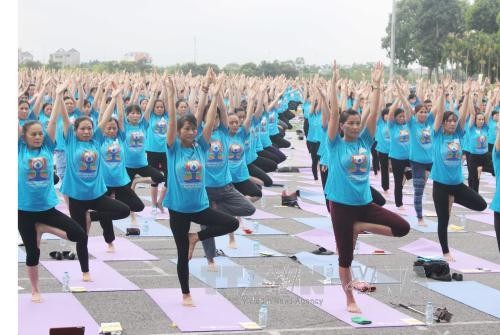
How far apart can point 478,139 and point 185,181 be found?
8.97 metres

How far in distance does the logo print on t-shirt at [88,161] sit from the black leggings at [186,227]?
1381 millimetres

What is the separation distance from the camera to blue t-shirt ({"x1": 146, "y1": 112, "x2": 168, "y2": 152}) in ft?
51.0

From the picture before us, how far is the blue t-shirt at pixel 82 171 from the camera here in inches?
398

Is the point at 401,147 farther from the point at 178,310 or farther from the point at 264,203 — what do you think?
the point at 178,310

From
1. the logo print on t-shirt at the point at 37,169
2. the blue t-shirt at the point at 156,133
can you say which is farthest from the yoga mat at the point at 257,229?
the logo print on t-shirt at the point at 37,169

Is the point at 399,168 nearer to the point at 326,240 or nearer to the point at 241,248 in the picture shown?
the point at 326,240

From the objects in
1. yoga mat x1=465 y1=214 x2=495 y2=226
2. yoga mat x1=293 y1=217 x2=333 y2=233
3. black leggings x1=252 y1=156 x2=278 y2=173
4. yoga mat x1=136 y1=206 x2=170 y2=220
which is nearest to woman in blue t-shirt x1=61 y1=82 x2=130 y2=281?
yoga mat x1=136 y1=206 x2=170 y2=220

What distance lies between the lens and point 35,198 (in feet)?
29.6

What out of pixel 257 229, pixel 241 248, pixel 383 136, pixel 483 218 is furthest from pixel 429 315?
pixel 383 136

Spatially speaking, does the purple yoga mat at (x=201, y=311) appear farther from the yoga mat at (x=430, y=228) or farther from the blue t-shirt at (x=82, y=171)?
the yoga mat at (x=430, y=228)

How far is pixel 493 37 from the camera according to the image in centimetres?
5488

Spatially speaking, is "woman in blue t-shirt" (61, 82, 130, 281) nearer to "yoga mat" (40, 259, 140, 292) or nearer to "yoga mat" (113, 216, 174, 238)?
"yoga mat" (40, 259, 140, 292)

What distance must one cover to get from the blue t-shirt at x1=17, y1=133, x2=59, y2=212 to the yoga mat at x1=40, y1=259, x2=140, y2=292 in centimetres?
136

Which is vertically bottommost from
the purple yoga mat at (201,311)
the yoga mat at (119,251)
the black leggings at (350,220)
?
the yoga mat at (119,251)
